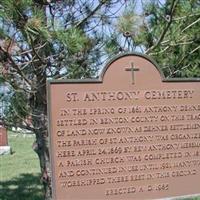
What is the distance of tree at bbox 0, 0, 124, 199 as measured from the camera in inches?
204

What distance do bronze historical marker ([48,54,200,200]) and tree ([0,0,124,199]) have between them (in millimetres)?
570

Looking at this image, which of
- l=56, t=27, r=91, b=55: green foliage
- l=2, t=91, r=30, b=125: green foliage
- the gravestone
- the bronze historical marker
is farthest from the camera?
the gravestone

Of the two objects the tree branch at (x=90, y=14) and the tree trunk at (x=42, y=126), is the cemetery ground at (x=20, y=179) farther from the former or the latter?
the tree branch at (x=90, y=14)

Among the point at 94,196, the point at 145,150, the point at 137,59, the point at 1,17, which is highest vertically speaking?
the point at 1,17

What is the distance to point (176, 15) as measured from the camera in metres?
6.42

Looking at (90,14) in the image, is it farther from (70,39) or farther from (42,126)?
(42,126)

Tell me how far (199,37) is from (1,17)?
7.94 feet

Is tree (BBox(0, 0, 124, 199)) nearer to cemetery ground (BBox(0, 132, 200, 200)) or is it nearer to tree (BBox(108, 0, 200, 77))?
tree (BBox(108, 0, 200, 77))

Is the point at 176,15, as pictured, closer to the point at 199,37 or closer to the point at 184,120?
the point at 199,37

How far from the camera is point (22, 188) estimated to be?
9930 mm

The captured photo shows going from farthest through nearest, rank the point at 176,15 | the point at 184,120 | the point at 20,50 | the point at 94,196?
the point at 176,15 < the point at 20,50 < the point at 184,120 < the point at 94,196

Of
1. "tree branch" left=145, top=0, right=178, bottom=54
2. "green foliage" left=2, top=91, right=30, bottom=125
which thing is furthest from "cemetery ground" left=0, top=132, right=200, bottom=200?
"tree branch" left=145, top=0, right=178, bottom=54

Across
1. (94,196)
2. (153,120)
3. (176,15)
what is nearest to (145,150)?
(153,120)

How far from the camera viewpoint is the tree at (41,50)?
5.17 metres
